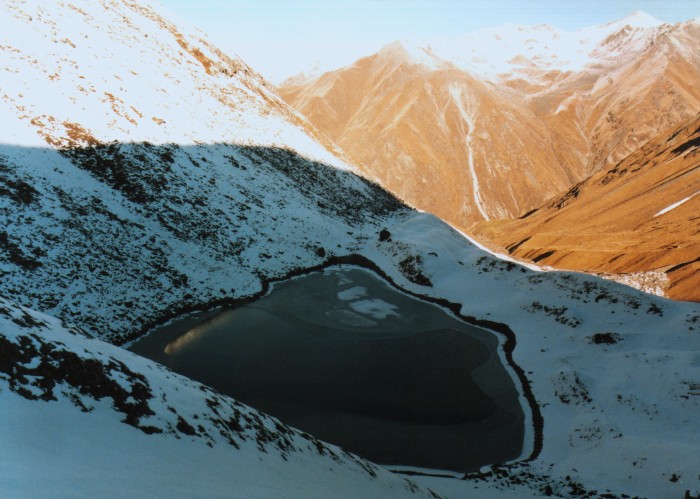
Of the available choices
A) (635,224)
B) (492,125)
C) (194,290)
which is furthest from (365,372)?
(492,125)

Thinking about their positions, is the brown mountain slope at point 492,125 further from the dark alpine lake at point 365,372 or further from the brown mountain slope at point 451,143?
the dark alpine lake at point 365,372

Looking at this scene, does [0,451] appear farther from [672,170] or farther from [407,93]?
[407,93]

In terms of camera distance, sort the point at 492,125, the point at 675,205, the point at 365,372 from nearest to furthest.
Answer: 1. the point at 365,372
2. the point at 675,205
3. the point at 492,125

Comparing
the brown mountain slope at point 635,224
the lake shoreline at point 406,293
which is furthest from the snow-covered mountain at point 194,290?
the brown mountain slope at point 635,224

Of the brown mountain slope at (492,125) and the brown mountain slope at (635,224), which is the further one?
the brown mountain slope at (492,125)

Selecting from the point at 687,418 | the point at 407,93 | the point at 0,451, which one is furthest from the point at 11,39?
the point at 407,93

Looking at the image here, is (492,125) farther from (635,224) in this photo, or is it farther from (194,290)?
(194,290)

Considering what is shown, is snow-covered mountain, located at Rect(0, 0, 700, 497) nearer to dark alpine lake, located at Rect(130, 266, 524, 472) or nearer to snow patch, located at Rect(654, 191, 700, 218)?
dark alpine lake, located at Rect(130, 266, 524, 472)
